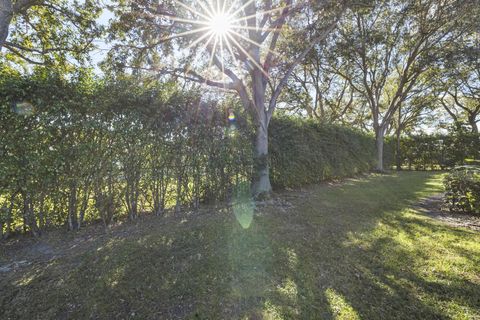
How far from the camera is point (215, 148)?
212 inches

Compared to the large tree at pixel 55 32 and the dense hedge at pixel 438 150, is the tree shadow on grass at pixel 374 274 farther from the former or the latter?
the dense hedge at pixel 438 150

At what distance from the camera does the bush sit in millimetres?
4727

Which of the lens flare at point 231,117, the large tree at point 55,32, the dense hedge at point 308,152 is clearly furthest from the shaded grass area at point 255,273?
the large tree at point 55,32

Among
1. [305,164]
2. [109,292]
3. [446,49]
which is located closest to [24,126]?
[109,292]

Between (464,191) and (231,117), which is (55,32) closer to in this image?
(231,117)

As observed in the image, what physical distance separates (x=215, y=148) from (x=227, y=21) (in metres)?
4.04

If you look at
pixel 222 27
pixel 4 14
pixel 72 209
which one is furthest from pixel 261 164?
pixel 4 14

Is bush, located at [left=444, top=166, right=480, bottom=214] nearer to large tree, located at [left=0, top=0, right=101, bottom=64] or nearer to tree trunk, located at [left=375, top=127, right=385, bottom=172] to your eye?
tree trunk, located at [left=375, top=127, right=385, bottom=172]

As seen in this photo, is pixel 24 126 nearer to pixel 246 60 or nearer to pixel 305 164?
pixel 246 60

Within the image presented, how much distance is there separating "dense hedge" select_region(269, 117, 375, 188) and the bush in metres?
3.77

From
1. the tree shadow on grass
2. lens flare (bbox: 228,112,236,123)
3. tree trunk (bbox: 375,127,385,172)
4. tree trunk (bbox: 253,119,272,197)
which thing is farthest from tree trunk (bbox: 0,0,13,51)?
tree trunk (bbox: 375,127,385,172)

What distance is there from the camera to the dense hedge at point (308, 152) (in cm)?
703

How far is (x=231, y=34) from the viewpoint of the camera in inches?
259

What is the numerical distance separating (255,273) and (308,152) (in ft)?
19.2
